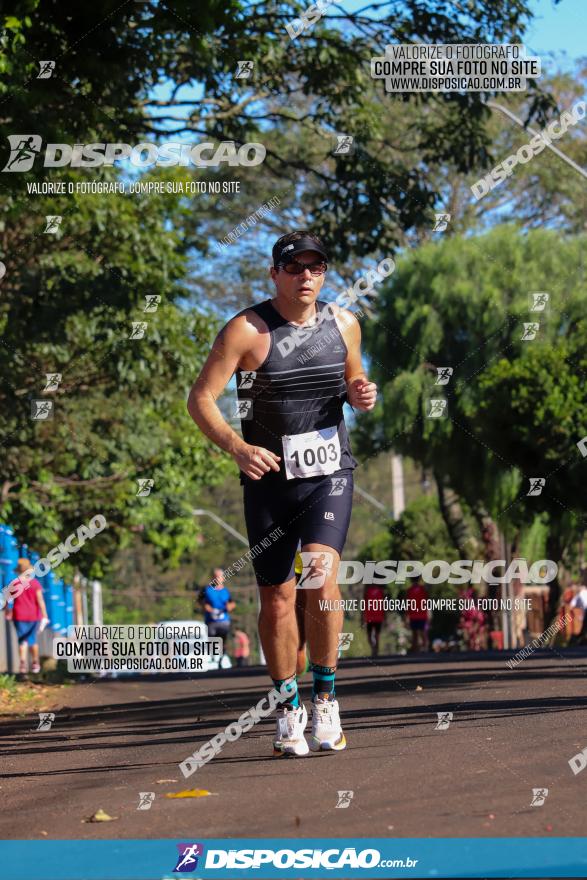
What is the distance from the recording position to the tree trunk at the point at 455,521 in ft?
119

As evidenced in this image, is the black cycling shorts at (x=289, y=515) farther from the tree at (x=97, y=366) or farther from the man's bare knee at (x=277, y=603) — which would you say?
the tree at (x=97, y=366)

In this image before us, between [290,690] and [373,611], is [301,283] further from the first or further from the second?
[373,611]

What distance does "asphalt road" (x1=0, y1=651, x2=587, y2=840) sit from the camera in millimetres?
4738

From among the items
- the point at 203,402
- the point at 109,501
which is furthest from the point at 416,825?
the point at 109,501

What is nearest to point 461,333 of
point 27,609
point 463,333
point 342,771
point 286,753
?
point 463,333

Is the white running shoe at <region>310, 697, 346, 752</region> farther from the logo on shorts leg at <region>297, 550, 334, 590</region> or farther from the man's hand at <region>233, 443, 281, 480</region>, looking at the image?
the man's hand at <region>233, 443, 281, 480</region>

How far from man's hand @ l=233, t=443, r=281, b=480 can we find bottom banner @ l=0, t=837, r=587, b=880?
6.51 ft

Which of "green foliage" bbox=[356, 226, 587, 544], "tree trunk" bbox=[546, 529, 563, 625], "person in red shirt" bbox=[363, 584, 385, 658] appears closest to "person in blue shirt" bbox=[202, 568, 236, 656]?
"person in red shirt" bbox=[363, 584, 385, 658]

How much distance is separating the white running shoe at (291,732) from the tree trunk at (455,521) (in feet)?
95.4

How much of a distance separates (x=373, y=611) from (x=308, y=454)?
652 inches

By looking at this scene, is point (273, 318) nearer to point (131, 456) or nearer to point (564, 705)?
point (564, 705)

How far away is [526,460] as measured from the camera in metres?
26.9

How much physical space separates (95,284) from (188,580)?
58983 mm

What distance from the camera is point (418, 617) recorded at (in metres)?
27.4
